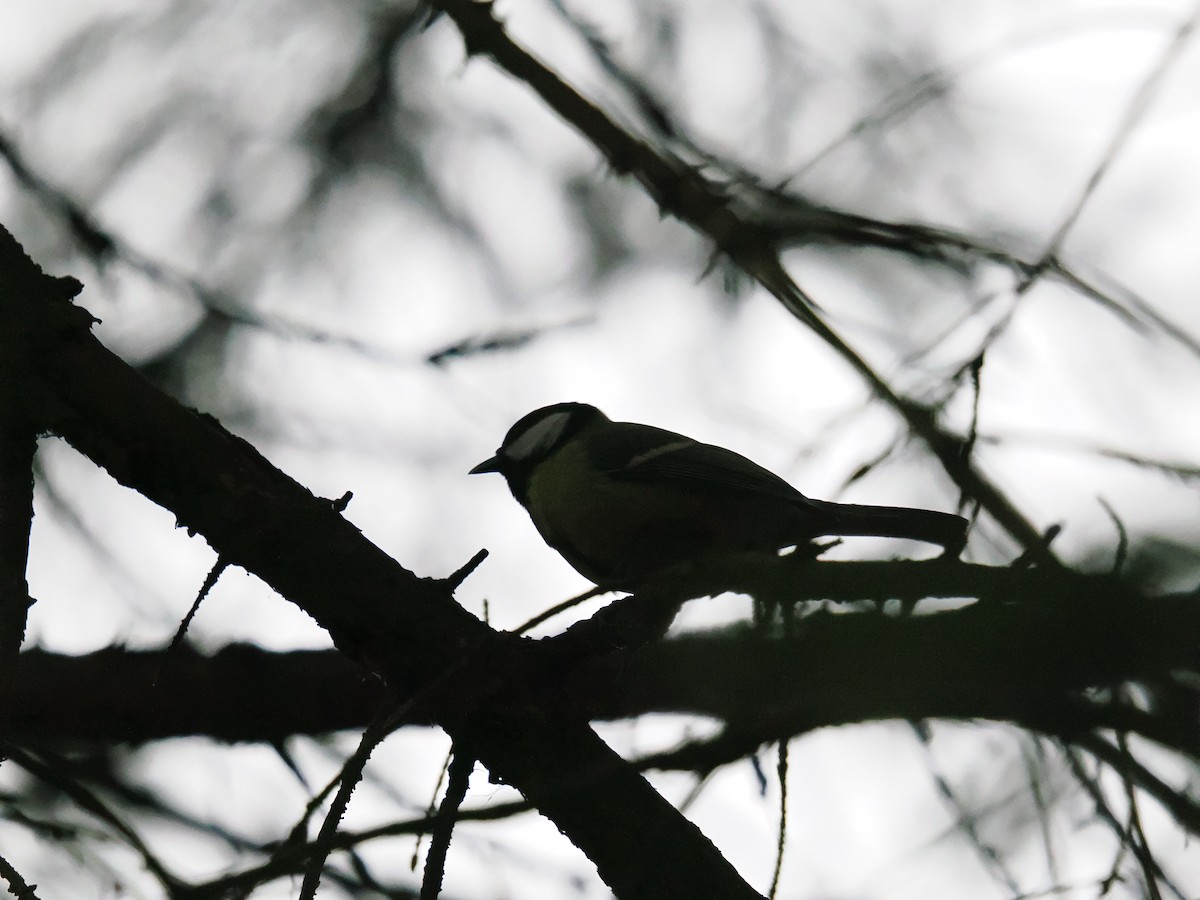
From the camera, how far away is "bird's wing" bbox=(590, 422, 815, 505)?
3.50 metres

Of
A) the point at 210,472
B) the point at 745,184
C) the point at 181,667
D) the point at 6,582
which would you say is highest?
the point at 745,184

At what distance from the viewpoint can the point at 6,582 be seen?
6.52 feet

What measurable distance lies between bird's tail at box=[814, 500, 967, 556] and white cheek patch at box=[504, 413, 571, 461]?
5.52 feet

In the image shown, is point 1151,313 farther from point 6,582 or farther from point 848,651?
point 6,582

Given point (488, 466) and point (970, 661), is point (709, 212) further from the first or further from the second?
point (488, 466)

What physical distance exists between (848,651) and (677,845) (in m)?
0.99

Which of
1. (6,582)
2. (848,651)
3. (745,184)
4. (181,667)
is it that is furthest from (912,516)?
(181,667)

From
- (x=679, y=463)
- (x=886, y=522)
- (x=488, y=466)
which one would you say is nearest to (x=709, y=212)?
(x=886, y=522)

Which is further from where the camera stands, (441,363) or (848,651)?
(441,363)

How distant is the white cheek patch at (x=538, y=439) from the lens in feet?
15.7

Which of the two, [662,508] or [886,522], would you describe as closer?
[886,522]

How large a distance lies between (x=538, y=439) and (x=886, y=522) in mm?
2133

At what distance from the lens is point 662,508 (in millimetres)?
3674

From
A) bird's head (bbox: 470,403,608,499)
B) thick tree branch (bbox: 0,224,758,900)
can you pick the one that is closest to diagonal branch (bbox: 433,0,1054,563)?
thick tree branch (bbox: 0,224,758,900)
